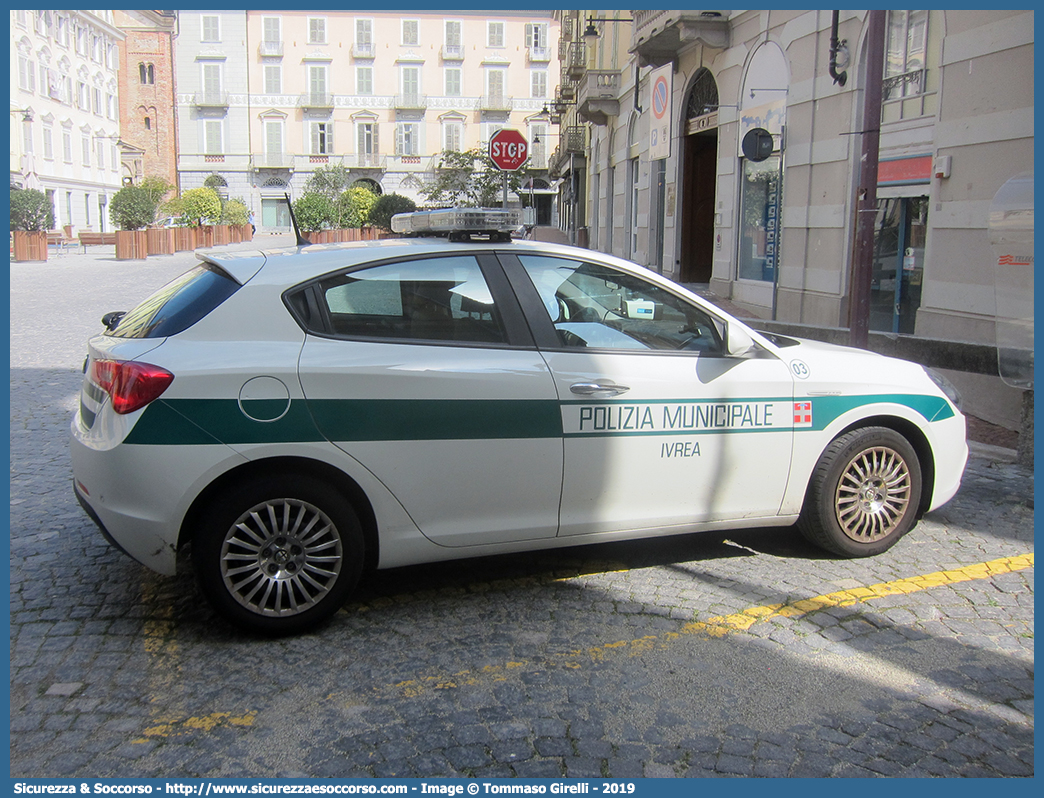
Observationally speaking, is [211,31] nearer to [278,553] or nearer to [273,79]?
[273,79]

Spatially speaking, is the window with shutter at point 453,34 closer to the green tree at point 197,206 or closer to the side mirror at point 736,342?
Answer: the green tree at point 197,206

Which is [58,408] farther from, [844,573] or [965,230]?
[965,230]

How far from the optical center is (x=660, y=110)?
74.3ft

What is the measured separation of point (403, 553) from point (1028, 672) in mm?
2446

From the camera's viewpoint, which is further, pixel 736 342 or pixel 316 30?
pixel 316 30

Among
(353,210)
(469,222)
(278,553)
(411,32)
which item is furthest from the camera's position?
(411,32)

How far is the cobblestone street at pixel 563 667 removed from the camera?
10.1 feet

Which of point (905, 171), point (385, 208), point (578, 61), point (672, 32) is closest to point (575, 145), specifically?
point (578, 61)

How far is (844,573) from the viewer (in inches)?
186

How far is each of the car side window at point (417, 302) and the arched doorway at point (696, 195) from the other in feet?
59.1

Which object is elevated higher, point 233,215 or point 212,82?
point 212,82

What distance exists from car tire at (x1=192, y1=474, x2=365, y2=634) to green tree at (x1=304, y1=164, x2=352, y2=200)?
2602 inches

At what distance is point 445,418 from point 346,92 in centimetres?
7609

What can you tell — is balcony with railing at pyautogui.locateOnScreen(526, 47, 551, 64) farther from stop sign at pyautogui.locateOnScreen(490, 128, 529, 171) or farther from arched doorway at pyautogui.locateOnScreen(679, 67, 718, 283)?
stop sign at pyautogui.locateOnScreen(490, 128, 529, 171)
